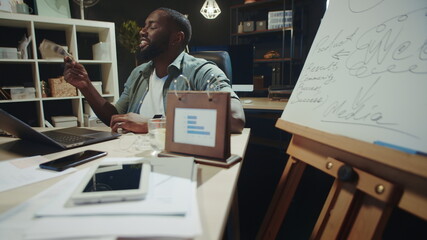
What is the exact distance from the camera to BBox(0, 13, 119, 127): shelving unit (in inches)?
99.7

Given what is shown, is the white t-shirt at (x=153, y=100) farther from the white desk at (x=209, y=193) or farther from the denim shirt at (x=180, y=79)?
the white desk at (x=209, y=193)

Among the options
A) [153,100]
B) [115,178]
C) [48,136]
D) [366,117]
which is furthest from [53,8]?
[366,117]

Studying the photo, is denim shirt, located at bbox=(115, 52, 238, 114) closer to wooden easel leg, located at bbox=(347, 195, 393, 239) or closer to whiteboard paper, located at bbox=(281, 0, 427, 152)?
whiteboard paper, located at bbox=(281, 0, 427, 152)

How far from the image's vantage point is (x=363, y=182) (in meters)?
0.62

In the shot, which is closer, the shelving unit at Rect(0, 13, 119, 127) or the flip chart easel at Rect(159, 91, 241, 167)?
the flip chart easel at Rect(159, 91, 241, 167)

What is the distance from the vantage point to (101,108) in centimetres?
159

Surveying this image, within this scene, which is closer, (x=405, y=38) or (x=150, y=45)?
(x=405, y=38)

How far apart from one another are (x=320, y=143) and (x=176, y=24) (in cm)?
124

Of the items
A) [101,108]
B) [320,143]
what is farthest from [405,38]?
[101,108]

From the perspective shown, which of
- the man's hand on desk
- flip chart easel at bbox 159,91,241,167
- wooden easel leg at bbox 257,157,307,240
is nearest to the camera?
flip chart easel at bbox 159,91,241,167

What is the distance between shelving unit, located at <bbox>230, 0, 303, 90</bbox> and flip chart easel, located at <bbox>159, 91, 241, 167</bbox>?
9.28 feet

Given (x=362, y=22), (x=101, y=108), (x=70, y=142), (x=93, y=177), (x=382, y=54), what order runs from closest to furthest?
(x=93, y=177), (x=382, y=54), (x=362, y=22), (x=70, y=142), (x=101, y=108)

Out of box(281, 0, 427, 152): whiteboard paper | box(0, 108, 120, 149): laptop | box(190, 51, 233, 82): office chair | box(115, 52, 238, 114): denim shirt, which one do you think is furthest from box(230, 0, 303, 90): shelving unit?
box(0, 108, 120, 149): laptop

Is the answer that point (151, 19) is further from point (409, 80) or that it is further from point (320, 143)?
point (409, 80)
